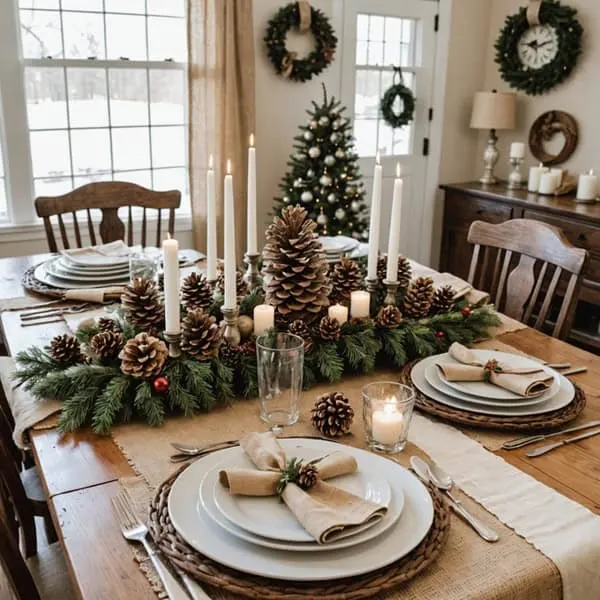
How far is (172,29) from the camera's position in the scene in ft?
12.2

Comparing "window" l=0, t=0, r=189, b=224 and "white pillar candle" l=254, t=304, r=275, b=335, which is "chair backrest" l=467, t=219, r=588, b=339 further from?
"window" l=0, t=0, r=189, b=224

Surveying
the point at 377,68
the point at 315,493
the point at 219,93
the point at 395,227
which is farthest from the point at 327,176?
the point at 315,493

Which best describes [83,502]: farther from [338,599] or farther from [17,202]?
[17,202]

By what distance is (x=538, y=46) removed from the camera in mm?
4129

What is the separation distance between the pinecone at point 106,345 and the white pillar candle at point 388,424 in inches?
20.6

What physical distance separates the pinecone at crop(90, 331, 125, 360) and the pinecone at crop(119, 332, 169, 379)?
52mm

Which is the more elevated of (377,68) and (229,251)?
(377,68)

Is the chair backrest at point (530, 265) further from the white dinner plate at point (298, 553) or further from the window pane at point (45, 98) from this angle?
the window pane at point (45, 98)

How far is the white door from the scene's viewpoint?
422 cm

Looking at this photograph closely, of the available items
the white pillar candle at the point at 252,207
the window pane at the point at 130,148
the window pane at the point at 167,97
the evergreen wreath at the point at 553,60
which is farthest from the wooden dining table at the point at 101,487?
the evergreen wreath at the point at 553,60

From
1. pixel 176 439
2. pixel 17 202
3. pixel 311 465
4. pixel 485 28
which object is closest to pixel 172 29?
pixel 17 202

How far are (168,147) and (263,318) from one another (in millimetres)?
2681

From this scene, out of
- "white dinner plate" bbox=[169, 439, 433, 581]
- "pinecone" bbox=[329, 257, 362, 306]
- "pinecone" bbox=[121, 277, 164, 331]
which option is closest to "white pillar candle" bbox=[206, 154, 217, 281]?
"pinecone" bbox=[121, 277, 164, 331]

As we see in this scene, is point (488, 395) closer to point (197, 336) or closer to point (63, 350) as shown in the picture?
point (197, 336)
